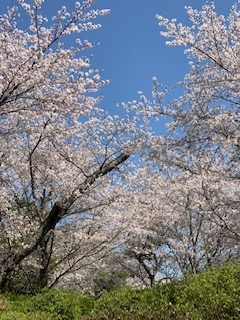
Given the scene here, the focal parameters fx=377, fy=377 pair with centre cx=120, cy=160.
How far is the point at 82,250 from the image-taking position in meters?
13.9

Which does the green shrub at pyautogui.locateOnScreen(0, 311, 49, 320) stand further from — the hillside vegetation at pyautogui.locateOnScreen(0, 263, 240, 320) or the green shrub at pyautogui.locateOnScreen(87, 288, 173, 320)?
the green shrub at pyautogui.locateOnScreen(87, 288, 173, 320)

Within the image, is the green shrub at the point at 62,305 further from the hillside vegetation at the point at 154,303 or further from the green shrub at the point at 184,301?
the green shrub at the point at 184,301

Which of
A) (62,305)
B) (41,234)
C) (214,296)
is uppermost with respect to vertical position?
(41,234)

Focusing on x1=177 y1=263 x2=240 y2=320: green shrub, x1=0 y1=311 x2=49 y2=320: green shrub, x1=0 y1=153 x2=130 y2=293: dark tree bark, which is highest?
x1=0 y1=153 x2=130 y2=293: dark tree bark

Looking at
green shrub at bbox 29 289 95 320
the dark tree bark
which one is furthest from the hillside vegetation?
the dark tree bark

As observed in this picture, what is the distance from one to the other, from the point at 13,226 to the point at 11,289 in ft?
16.6

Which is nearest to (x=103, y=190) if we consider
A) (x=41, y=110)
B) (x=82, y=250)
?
(x=82, y=250)

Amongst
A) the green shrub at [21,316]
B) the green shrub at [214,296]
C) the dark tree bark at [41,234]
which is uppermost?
the dark tree bark at [41,234]

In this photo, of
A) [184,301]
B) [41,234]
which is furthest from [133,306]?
[41,234]

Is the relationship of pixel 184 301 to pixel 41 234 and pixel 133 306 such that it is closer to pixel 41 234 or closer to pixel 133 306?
pixel 133 306

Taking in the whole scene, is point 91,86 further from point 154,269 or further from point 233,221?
point 154,269

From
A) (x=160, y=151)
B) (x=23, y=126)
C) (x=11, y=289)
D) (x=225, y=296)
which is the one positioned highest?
(x=23, y=126)

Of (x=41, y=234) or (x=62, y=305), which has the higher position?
(x=41, y=234)

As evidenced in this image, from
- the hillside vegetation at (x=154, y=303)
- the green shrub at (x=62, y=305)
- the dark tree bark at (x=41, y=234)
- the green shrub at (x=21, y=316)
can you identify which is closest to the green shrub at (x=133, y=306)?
the hillside vegetation at (x=154, y=303)
